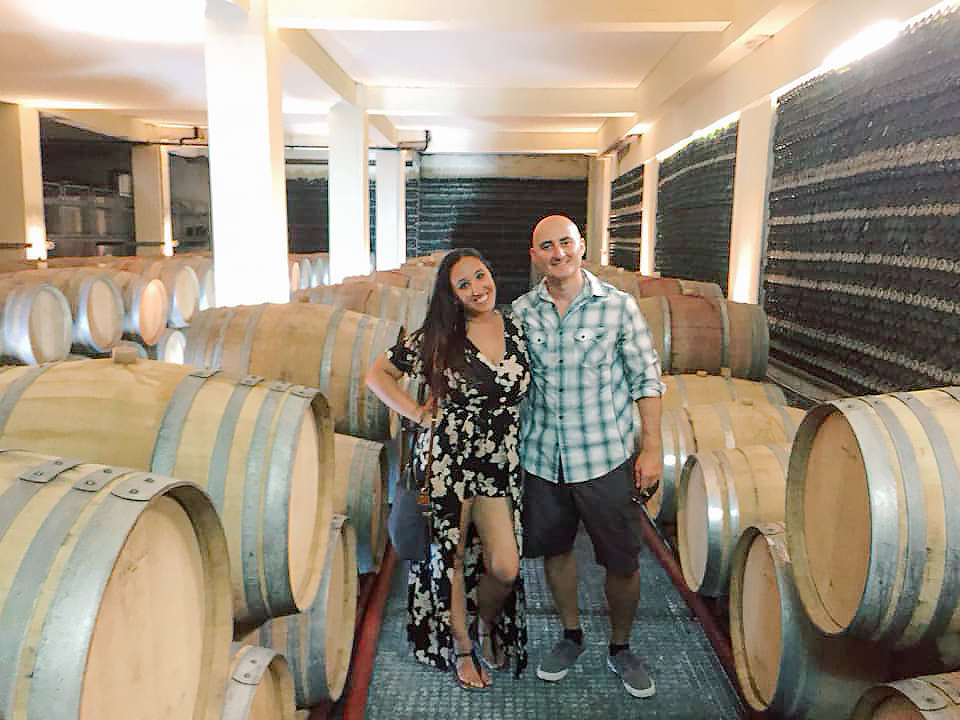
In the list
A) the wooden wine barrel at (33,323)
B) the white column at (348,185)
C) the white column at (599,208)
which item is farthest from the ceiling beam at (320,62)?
the white column at (599,208)

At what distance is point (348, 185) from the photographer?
10070mm

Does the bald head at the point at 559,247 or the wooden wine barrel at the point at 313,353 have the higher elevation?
the bald head at the point at 559,247

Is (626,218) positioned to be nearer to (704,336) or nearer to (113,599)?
(704,336)

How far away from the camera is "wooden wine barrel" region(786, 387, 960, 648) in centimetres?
161

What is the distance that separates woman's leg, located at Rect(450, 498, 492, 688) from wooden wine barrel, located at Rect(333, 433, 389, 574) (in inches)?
21.6

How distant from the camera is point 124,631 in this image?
3.91 feet

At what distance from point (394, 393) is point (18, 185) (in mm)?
11095

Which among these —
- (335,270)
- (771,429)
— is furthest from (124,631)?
(335,270)

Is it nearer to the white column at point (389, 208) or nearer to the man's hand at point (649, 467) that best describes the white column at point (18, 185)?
the white column at point (389, 208)

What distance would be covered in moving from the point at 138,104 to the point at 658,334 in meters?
9.76

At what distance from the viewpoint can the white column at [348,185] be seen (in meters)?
9.99

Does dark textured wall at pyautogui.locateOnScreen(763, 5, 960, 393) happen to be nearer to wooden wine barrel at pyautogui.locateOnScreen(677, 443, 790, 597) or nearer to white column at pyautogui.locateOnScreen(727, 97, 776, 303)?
white column at pyautogui.locateOnScreen(727, 97, 776, 303)

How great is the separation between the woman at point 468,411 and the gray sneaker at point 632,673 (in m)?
0.47

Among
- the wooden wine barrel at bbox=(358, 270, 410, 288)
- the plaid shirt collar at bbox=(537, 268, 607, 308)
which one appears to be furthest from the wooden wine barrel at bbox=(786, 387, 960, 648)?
the wooden wine barrel at bbox=(358, 270, 410, 288)
